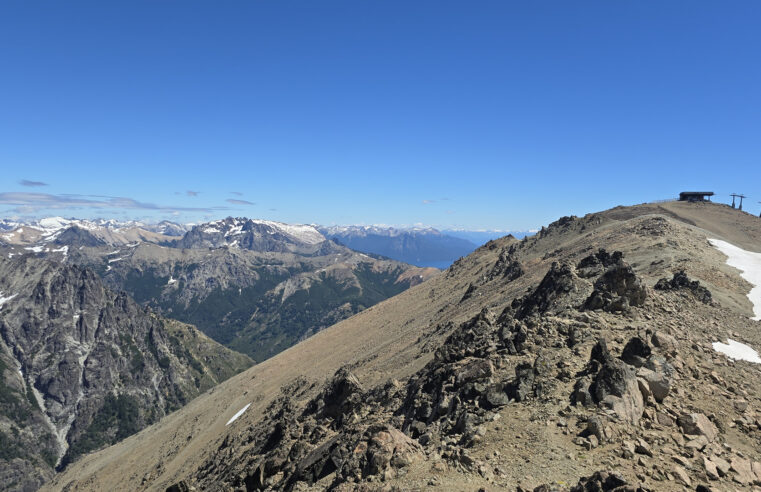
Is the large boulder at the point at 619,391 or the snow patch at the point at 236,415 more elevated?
the large boulder at the point at 619,391

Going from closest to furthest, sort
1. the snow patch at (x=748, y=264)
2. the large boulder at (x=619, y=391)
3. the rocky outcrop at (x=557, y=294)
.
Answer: the large boulder at (x=619, y=391)
the rocky outcrop at (x=557, y=294)
the snow patch at (x=748, y=264)

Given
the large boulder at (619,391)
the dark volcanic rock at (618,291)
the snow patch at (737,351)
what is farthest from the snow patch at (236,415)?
the snow patch at (737,351)

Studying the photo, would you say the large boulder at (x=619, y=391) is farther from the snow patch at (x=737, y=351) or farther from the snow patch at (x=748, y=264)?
the snow patch at (x=748, y=264)

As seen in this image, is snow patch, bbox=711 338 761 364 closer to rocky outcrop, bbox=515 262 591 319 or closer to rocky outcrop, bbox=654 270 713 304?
rocky outcrop, bbox=654 270 713 304

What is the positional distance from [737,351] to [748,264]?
35054 millimetres

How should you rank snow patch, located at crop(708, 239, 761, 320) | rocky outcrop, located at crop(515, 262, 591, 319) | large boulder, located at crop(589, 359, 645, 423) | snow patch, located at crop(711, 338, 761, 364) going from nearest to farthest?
large boulder, located at crop(589, 359, 645, 423)
snow patch, located at crop(711, 338, 761, 364)
rocky outcrop, located at crop(515, 262, 591, 319)
snow patch, located at crop(708, 239, 761, 320)

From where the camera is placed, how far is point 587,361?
21.3 metres

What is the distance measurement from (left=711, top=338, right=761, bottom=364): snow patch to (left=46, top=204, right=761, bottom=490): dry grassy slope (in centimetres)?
150

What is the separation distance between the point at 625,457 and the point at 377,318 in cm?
9527

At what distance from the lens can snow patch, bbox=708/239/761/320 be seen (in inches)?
1519

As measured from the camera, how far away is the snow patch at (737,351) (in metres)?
25.5

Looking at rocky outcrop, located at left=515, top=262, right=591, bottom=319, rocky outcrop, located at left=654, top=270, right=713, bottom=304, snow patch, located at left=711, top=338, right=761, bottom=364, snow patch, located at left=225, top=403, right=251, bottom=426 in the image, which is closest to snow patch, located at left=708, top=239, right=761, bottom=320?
rocky outcrop, located at left=654, top=270, right=713, bottom=304

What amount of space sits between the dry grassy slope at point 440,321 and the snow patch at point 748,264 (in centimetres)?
100

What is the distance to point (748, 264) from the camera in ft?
173
